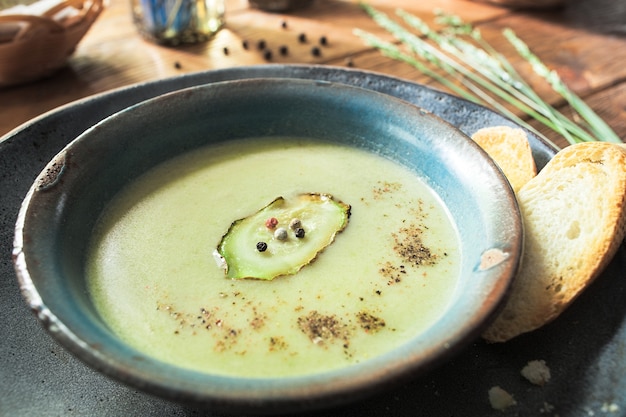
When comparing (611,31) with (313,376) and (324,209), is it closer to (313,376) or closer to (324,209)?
(324,209)

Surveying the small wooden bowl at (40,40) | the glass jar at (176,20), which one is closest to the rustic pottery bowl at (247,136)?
the small wooden bowl at (40,40)

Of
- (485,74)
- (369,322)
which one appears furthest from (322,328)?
(485,74)

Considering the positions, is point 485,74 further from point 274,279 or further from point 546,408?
point 546,408

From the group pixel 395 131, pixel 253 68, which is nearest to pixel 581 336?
pixel 395 131

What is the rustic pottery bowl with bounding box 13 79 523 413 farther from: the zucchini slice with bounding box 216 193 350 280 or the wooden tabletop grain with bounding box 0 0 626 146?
the wooden tabletop grain with bounding box 0 0 626 146

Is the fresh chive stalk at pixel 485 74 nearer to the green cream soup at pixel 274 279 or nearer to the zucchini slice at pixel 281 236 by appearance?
the green cream soup at pixel 274 279
